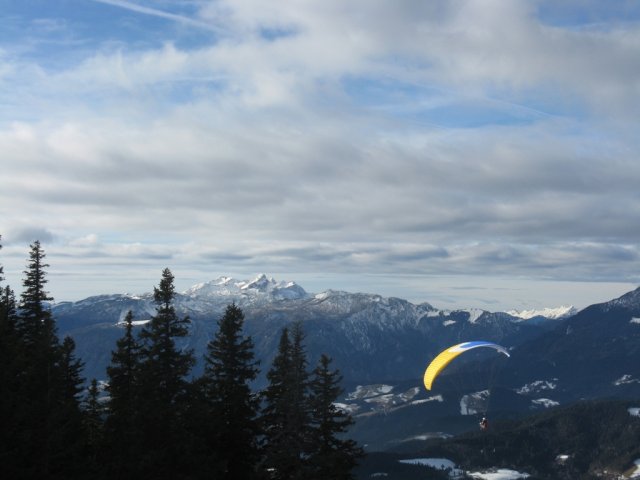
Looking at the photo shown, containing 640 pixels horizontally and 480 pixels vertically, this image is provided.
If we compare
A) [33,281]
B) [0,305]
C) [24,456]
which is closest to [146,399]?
[24,456]

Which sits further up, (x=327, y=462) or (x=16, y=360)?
(x=16, y=360)

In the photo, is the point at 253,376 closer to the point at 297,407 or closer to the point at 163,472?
the point at 297,407

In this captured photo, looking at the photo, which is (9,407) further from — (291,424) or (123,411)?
(291,424)

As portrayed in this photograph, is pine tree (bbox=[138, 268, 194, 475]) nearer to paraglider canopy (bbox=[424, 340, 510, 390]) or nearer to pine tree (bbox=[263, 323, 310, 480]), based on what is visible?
pine tree (bbox=[263, 323, 310, 480])

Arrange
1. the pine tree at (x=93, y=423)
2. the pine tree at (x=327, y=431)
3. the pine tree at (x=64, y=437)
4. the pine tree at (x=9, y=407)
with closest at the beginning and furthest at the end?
the pine tree at (x=9, y=407) < the pine tree at (x=64, y=437) < the pine tree at (x=93, y=423) < the pine tree at (x=327, y=431)

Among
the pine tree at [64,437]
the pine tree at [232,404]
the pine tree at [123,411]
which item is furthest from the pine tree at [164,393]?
the pine tree at [232,404]

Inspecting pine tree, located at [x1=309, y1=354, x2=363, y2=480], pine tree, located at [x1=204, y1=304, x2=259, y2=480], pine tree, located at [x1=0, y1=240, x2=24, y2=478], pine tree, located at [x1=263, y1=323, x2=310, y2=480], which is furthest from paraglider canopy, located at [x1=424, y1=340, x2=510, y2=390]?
pine tree, located at [x1=0, y1=240, x2=24, y2=478]

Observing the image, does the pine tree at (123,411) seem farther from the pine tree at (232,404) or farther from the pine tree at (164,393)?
the pine tree at (232,404)

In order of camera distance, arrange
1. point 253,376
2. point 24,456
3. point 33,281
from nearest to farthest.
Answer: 1. point 24,456
2. point 253,376
3. point 33,281
